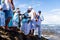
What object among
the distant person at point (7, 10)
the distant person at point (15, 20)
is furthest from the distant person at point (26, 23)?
the distant person at point (7, 10)

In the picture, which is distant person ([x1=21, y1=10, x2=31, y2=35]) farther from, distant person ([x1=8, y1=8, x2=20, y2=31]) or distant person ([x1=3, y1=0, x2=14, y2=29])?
distant person ([x1=3, y1=0, x2=14, y2=29])

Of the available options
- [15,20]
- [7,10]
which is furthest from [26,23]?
[7,10]

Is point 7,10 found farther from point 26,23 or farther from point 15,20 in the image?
point 26,23

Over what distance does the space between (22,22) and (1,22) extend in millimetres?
1720

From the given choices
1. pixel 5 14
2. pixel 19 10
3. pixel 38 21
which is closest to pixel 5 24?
pixel 5 14

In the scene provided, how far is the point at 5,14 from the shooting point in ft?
37.8

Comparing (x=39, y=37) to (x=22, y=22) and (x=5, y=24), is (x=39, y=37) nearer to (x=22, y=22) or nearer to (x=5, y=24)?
(x=22, y=22)

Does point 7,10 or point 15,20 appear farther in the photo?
point 15,20

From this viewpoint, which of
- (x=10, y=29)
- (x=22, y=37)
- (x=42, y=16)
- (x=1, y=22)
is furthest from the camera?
(x=42, y=16)

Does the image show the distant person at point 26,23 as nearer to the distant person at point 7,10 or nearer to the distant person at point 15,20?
the distant person at point 15,20

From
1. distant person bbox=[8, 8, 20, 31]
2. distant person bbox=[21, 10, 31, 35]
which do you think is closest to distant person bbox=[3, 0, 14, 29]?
distant person bbox=[8, 8, 20, 31]

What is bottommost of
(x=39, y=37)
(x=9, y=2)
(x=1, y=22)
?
(x=39, y=37)

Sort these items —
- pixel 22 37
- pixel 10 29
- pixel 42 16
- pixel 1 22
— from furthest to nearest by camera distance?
pixel 42 16
pixel 22 37
pixel 10 29
pixel 1 22

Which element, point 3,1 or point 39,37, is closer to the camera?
point 3,1
